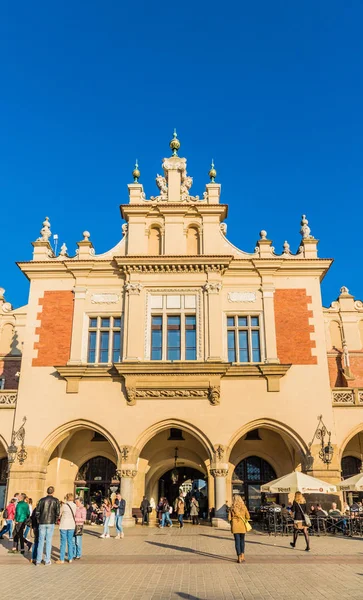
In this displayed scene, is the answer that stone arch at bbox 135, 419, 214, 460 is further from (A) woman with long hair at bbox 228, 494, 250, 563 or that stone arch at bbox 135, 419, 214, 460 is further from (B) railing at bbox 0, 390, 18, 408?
(A) woman with long hair at bbox 228, 494, 250, 563

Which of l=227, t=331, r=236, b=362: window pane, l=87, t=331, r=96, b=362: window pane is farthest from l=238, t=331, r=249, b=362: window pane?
l=87, t=331, r=96, b=362: window pane

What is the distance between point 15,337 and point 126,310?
10.5 m

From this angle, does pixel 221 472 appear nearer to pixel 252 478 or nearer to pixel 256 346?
pixel 252 478

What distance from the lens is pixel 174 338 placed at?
23375 mm

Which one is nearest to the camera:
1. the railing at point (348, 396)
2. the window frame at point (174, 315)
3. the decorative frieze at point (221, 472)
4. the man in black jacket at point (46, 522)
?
the man in black jacket at point (46, 522)

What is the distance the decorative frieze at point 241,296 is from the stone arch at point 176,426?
20.1 ft

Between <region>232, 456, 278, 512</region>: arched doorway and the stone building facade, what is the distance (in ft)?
0.22

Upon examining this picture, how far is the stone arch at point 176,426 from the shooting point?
71.0 ft

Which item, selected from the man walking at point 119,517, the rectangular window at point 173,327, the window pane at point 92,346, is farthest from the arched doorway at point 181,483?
the man walking at point 119,517

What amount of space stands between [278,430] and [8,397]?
39.6 feet

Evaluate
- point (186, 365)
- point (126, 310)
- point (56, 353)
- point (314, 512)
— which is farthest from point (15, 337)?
point (314, 512)

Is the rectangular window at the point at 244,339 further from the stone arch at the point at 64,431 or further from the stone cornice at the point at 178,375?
the stone arch at the point at 64,431

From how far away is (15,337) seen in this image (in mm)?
30750

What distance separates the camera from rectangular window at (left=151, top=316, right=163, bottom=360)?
75.7 ft
